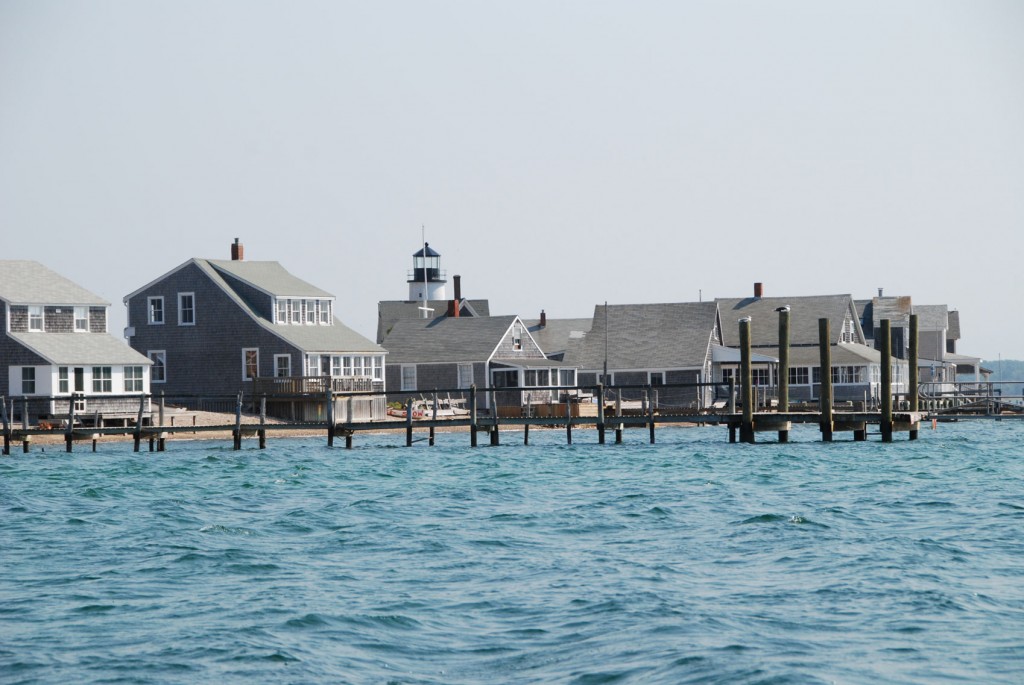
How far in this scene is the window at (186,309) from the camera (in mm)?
67188

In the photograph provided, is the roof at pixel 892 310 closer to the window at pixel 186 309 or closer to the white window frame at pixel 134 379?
the window at pixel 186 309

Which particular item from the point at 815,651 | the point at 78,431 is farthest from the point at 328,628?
the point at 78,431

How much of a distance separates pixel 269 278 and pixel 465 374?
11.9m

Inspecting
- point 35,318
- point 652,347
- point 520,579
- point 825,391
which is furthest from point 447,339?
point 520,579

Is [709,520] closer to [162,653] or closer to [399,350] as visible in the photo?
[162,653]

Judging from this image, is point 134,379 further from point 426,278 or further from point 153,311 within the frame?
point 426,278

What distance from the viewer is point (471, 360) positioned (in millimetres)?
74625

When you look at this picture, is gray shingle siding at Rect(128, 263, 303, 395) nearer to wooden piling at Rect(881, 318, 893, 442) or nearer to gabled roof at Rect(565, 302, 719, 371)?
gabled roof at Rect(565, 302, 719, 371)

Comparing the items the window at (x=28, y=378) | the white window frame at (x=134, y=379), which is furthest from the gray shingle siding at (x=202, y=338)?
the window at (x=28, y=378)

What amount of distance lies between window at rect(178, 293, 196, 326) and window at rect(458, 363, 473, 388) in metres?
14.7

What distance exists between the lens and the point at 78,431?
156 ft

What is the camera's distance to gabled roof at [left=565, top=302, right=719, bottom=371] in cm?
7806

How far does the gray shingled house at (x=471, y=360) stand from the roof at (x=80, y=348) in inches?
697

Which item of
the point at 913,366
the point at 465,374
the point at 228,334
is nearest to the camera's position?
the point at 913,366
